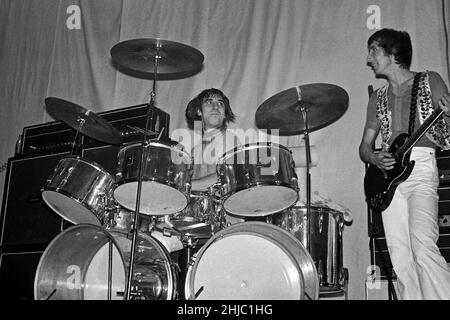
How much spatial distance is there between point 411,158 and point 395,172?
0.36ft

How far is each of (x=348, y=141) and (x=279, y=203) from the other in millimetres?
1451

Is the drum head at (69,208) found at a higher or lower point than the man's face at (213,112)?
lower

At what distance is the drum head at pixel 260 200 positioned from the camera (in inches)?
116

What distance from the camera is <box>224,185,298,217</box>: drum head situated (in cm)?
296

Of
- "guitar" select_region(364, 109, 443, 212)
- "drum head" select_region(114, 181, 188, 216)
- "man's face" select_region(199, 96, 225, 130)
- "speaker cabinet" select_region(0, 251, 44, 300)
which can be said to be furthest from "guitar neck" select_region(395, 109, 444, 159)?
"speaker cabinet" select_region(0, 251, 44, 300)

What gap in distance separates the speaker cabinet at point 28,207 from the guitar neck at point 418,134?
2.57m

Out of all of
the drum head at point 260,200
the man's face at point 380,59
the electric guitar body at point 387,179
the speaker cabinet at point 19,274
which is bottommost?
the speaker cabinet at point 19,274

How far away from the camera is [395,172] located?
2.94 meters

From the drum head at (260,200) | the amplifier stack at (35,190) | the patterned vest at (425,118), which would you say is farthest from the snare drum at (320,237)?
the amplifier stack at (35,190)

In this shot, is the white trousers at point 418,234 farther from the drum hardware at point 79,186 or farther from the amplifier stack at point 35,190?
the amplifier stack at point 35,190

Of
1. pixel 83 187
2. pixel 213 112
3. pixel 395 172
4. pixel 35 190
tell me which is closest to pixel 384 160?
pixel 395 172

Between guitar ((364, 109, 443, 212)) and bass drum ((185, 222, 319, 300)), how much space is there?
57cm

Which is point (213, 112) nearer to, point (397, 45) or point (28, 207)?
point (397, 45)

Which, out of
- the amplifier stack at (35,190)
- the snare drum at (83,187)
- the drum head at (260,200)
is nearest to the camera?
the drum head at (260,200)
